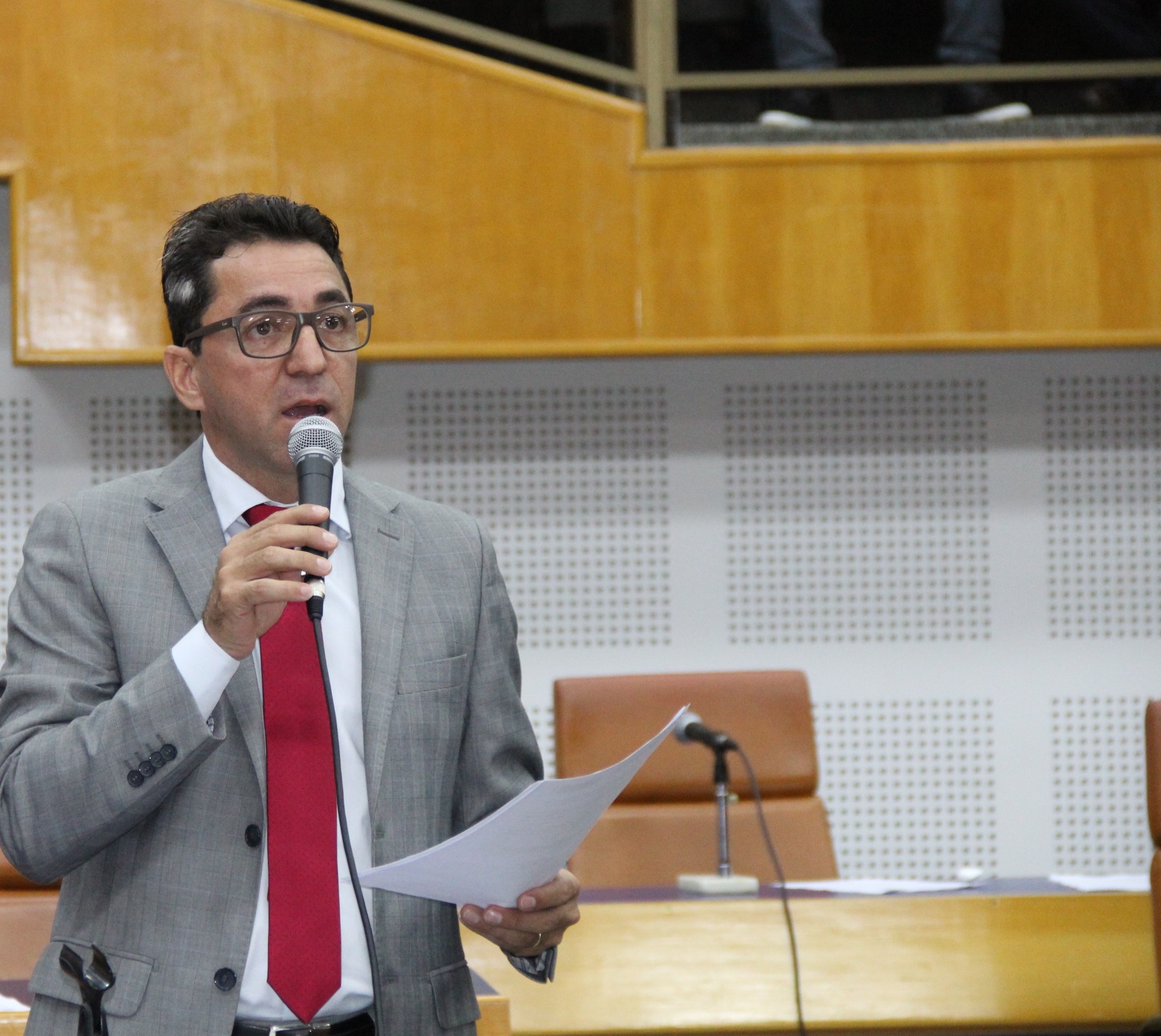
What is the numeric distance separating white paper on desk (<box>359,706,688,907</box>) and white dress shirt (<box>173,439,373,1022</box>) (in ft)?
0.35

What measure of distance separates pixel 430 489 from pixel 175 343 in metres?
2.87

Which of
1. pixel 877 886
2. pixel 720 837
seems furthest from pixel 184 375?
pixel 877 886

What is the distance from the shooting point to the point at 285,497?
1512mm

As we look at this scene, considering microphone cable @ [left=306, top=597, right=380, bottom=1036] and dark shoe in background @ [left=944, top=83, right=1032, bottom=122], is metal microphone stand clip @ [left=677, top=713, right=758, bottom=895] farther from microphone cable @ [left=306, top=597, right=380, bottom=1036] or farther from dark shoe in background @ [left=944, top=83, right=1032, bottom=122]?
dark shoe in background @ [left=944, top=83, right=1032, bottom=122]

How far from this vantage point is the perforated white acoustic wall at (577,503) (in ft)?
14.6

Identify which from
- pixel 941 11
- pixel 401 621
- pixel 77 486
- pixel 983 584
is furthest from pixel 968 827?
pixel 401 621

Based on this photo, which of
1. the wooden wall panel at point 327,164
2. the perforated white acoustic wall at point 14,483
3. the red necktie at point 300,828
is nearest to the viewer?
the red necktie at point 300,828

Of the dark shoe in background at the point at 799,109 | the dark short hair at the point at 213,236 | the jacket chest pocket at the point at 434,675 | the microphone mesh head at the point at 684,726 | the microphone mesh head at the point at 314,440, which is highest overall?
the dark shoe in background at the point at 799,109

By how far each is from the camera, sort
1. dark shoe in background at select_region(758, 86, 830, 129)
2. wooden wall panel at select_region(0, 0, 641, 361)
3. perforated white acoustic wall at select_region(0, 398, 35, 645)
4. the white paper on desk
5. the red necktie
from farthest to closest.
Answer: perforated white acoustic wall at select_region(0, 398, 35, 645)
dark shoe in background at select_region(758, 86, 830, 129)
wooden wall panel at select_region(0, 0, 641, 361)
the red necktie
the white paper on desk

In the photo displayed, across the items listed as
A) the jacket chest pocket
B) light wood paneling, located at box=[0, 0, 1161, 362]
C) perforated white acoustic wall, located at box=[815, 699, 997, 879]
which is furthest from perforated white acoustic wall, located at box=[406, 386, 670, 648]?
the jacket chest pocket

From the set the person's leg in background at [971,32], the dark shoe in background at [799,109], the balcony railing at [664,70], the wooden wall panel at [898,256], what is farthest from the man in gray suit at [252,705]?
the person's leg in background at [971,32]

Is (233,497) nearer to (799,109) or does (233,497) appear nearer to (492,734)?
(492,734)

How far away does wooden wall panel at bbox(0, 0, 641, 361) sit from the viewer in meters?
3.71

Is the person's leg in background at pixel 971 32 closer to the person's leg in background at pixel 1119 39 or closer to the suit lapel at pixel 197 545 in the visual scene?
the person's leg in background at pixel 1119 39
